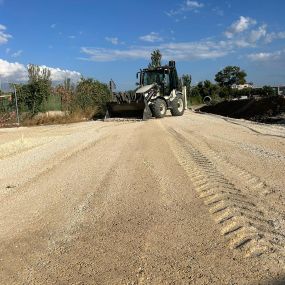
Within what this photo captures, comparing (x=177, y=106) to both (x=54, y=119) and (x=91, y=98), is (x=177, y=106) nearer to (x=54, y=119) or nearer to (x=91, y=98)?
(x=91, y=98)

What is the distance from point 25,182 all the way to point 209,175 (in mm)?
3403

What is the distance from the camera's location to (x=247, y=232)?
510 centimetres

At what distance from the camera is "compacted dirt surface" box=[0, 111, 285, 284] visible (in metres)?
4.40

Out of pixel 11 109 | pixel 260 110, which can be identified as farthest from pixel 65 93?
pixel 260 110

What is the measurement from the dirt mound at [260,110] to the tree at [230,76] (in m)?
54.2

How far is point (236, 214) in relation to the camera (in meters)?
5.74

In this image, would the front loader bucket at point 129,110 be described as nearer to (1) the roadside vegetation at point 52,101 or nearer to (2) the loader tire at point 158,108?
(2) the loader tire at point 158,108

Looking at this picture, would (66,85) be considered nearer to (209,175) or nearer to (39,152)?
(39,152)

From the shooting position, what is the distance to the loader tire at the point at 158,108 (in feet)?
80.5

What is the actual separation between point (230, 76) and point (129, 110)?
70.4 m

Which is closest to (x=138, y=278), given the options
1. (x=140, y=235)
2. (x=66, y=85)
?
(x=140, y=235)

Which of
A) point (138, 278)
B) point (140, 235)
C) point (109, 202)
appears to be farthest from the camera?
point (109, 202)

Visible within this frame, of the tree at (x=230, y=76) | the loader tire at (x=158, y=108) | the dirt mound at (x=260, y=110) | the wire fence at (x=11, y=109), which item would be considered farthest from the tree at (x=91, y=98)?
the tree at (x=230, y=76)

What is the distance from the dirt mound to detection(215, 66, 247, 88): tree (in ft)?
178
